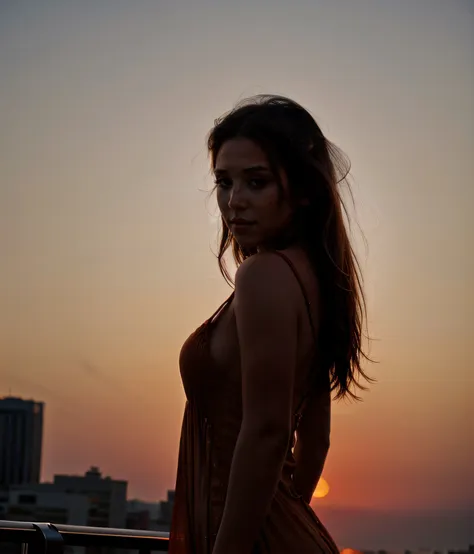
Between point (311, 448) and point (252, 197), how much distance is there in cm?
49

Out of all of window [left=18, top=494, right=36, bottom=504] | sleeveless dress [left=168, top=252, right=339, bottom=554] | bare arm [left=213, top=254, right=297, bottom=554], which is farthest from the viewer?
window [left=18, top=494, right=36, bottom=504]

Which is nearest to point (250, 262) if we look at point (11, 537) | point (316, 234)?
point (316, 234)

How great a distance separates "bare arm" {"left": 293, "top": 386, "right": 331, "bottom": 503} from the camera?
1697mm

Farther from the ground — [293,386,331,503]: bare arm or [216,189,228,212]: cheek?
[216,189,228,212]: cheek

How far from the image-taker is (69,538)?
75.3 inches

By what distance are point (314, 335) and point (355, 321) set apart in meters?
0.12

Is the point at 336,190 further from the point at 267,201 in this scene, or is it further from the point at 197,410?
the point at 197,410

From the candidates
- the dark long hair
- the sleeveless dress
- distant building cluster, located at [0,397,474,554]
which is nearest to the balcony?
the sleeveless dress

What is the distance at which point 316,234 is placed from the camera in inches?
61.8

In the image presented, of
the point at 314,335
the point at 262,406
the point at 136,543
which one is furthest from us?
the point at 136,543

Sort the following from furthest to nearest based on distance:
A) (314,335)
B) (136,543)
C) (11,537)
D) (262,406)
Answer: (136,543) < (11,537) < (314,335) < (262,406)

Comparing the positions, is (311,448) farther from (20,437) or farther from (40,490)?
(20,437)

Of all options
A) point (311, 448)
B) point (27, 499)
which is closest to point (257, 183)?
point (311, 448)

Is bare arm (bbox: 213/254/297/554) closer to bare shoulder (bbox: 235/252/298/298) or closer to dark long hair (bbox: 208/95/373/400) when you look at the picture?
bare shoulder (bbox: 235/252/298/298)
